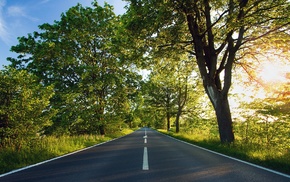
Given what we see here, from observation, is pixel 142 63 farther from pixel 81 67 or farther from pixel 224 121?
pixel 81 67

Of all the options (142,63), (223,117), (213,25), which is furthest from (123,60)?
(223,117)

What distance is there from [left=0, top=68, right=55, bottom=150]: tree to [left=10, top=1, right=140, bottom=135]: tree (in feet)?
29.2

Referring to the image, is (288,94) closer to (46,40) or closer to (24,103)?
(24,103)

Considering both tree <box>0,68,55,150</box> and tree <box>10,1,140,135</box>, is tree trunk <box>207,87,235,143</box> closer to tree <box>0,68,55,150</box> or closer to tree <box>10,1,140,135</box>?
tree <box>0,68,55,150</box>

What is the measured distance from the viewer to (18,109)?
347 inches

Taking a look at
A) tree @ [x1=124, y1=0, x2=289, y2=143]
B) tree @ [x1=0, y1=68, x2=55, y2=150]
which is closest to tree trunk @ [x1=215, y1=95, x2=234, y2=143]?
tree @ [x1=124, y1=0, x2=289, y2=143]

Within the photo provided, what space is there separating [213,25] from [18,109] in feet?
32.7

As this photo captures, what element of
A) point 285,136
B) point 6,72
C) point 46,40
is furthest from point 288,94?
point 46,40

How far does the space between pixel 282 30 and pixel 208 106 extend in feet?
69.4

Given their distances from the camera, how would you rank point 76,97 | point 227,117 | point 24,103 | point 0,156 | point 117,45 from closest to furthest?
1. point 0,156
2. point 24,103
3. point 227,117
4. point 117,45
5. point 76,97

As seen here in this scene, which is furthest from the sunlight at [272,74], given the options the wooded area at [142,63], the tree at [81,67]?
the tree at [81,67]

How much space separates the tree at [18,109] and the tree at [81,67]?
8889 mm

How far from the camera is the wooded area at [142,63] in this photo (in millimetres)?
9453

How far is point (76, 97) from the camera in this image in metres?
19.8
